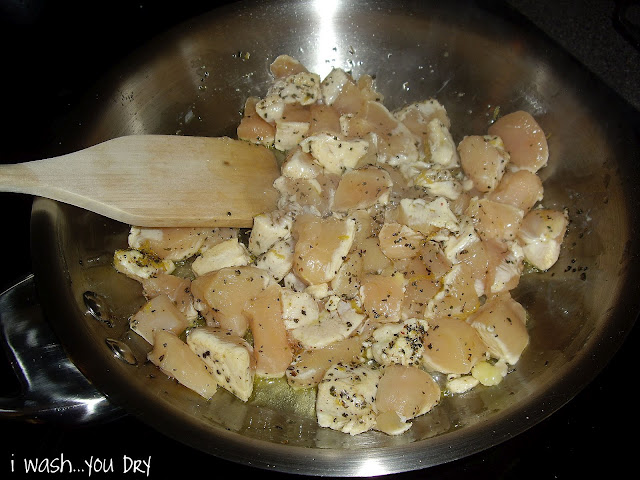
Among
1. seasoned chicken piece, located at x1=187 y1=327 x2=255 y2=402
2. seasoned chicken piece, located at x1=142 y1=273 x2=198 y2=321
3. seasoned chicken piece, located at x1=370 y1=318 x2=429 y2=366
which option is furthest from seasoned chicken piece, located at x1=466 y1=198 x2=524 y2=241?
seasoned chicken piece, located at x1=142 y1=273 x2=198 y2=321

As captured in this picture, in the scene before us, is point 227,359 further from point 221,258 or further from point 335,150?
point 335,150

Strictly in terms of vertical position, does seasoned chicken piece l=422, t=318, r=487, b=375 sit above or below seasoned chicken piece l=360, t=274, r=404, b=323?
below

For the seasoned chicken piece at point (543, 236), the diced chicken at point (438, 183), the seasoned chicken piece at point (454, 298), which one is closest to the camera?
the seasoned chicken piece at point (454, 298)

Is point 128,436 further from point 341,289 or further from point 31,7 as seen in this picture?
point 31,7

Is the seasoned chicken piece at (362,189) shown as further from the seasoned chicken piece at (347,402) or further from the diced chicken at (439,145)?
the seasoned chicken piece at (347,402)

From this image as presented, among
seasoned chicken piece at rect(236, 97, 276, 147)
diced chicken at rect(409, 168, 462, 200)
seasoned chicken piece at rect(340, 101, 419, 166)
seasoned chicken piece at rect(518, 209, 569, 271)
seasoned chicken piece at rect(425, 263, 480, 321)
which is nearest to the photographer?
seasoned chicken piece at rect(425, 263, 480, 321)

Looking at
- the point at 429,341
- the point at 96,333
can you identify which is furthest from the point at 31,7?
the point at 429,341

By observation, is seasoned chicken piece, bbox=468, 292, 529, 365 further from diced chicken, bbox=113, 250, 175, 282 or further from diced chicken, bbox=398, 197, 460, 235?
diced chicken, bbox=113, 250, 175, 282

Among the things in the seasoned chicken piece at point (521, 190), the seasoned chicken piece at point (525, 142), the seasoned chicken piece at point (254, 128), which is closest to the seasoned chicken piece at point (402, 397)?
the seasoned chicken piece at point (521, 190)
